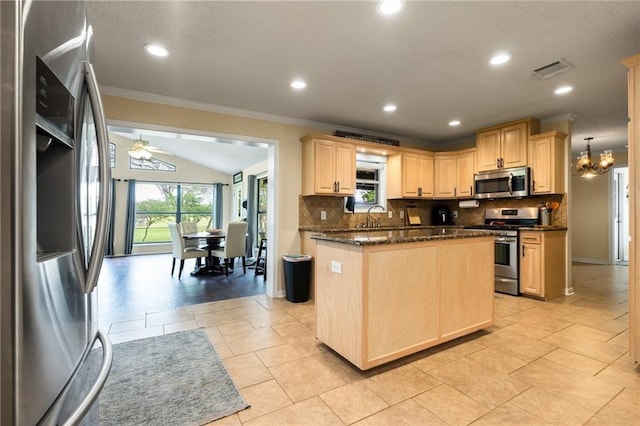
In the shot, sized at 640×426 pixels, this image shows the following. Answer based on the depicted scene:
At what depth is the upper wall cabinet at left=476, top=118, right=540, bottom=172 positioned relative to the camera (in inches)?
180

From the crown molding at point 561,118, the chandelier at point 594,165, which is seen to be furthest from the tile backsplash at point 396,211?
the crown molding at point 561,118

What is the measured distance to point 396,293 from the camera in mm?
2391

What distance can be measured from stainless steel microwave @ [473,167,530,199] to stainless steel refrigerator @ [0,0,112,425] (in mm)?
5155

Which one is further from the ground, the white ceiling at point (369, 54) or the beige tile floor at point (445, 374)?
the white ceiling at point (369, 54)

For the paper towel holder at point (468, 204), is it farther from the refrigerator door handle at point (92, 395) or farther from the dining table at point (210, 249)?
the refrigerator door handle at point (92, 395)

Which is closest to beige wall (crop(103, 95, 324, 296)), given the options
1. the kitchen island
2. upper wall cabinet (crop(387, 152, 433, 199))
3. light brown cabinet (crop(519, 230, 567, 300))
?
upper wall cabinet (crop(387, 152, 433, 199))

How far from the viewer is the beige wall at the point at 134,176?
8.84 meters

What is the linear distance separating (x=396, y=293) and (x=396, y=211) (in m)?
3.59

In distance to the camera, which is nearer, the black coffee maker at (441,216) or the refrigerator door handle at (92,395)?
the refrigerator door handle at (92,395)

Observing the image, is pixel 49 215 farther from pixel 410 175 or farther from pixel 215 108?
pixel 410 175

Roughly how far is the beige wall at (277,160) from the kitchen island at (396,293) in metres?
1.77

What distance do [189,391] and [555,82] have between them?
14.8 feet

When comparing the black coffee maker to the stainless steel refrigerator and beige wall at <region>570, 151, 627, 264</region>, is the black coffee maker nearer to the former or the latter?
beige wall at <region>570, 151, 627, 264</region>

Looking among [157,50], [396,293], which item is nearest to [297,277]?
[396,293]
